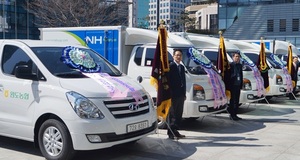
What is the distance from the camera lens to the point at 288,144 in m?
7.47

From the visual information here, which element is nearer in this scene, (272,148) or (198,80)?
(272,148)

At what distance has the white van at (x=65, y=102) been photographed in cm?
559

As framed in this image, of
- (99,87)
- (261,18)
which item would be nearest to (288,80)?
(99,87)

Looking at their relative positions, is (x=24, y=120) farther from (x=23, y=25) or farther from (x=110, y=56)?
(x=23, y=25)

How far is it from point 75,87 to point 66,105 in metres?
0.30

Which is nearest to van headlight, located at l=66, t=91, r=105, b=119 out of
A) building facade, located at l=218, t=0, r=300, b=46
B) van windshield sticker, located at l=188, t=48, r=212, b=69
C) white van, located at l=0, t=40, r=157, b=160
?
white van, located at l=0, t=40, r=157, b=160

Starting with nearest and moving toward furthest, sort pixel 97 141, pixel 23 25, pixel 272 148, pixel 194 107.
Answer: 1. pixel 97 141
2. pixel 272 148
3. pixel 194 107
4. pixel 23 25

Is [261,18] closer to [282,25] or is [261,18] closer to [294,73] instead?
[282,25]

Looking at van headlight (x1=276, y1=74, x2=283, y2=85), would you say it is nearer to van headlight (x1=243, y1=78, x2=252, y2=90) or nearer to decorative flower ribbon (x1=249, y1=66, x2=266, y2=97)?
decorative flower ribbon (x1=249, y1=66, x2=266, y2=97)

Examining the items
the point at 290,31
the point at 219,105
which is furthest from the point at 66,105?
the point at 290,31

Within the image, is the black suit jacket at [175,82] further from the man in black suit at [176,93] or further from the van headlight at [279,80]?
the van headlight at [279,80]

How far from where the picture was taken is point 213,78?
9.05 m

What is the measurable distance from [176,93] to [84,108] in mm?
2430

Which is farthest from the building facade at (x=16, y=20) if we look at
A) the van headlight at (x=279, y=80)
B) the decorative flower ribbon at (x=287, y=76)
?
the van headlight at (x=279, y=80)
